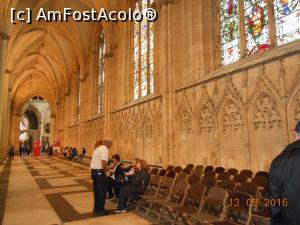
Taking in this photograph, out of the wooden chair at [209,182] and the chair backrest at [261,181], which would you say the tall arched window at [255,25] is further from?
the wooden chair at [209,182]

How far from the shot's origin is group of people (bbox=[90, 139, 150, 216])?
590cm

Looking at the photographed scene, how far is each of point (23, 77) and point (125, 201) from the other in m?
43.2

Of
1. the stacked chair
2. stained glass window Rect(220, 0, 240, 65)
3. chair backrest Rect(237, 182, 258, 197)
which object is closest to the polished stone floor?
→ the stacked chair

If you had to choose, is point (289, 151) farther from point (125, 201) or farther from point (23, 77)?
point (23, 77)

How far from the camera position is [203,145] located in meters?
8.90

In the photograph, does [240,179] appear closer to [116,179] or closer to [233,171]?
[233,171]

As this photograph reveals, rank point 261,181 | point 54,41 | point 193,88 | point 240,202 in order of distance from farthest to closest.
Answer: point 54,41 → point 193,88 → point 261,181 → point 240,202

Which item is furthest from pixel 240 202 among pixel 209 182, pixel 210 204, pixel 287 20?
pixel 287 20

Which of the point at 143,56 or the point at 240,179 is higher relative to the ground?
the point at 143,56

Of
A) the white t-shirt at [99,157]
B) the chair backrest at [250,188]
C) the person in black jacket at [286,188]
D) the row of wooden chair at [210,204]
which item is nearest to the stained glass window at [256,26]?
the chair backrest at [250,188]

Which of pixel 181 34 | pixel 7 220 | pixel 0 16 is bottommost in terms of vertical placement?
pixel 7 220

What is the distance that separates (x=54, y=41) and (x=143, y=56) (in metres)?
19.0

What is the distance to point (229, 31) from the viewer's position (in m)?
9.09

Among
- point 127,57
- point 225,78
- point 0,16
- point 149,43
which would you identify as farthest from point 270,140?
point 0,16
